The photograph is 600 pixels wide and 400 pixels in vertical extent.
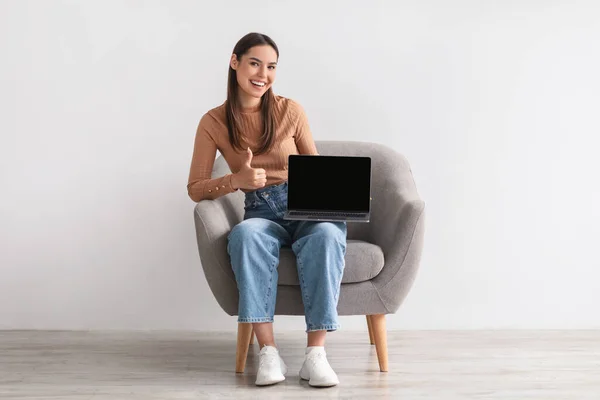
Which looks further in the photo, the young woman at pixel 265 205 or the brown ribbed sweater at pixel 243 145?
the brown ribbed sweater at pixel 243 145

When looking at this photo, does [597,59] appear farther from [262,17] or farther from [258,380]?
[258,380]

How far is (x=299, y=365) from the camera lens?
98.2 inches

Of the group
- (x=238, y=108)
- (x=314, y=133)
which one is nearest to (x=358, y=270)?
(x=238, y=108)

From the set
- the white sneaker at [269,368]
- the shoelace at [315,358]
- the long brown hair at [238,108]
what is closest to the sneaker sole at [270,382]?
the white sneaker at [269,368]

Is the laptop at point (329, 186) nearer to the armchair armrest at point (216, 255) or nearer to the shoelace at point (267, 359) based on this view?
the armchair armrest at point (216, 255)

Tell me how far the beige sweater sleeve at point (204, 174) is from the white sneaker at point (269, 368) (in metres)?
0.53

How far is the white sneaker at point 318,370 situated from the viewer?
7.13 feet

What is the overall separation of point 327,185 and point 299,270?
11.8 inches

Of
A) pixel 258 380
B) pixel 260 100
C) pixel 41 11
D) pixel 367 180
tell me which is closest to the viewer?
pixel 258 380

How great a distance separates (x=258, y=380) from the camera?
7.21 ft

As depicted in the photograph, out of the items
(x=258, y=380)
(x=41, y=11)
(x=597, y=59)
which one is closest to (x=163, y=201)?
(x=41, y=11)

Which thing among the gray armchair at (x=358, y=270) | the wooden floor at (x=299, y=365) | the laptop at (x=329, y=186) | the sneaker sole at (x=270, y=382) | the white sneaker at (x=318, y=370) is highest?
the laptop at (x=329, y=186)

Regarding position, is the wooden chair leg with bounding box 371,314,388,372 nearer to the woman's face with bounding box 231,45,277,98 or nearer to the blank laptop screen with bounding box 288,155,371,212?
the blank laptop screen with bounding box 288,155,371,212

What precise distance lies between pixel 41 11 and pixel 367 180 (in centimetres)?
Result: 160
